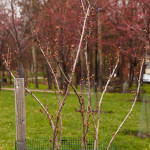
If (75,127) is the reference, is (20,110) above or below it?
above

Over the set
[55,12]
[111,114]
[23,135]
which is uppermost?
[55,12]

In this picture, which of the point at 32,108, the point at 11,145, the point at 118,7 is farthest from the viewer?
the point at 118,7

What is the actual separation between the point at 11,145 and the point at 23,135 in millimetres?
2991

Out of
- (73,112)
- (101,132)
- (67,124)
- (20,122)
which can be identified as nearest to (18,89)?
(20,122)

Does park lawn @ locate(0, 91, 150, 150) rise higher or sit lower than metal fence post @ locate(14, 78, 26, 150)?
lower

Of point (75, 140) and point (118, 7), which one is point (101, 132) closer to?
point (75, 140)

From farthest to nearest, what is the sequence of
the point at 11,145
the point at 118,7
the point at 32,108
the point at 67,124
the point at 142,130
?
the point at 118,7 < the point at 32,108 < the point at 67,124 < the point at 142,130 < the point at 11,145

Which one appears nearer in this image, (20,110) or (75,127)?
(20,110)

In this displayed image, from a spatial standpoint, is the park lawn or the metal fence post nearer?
the metal fence post

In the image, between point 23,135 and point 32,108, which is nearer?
point 23,135

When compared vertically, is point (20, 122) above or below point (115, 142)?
above

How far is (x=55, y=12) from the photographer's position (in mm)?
17656

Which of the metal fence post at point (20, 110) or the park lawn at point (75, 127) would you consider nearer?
the metal fence post at point (20, 110)

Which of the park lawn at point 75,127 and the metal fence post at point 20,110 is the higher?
the metal fence post at point 20,110
